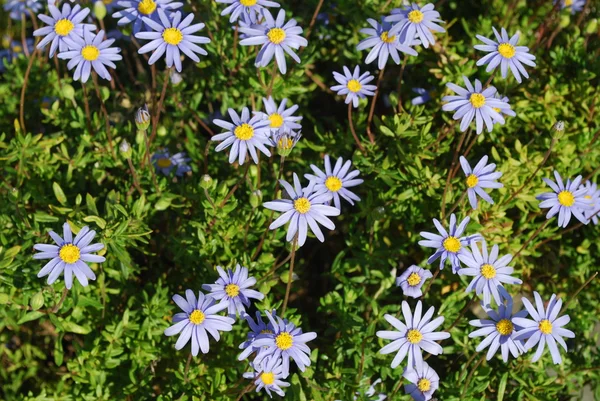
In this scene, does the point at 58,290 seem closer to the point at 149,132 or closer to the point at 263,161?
the point at 149,132

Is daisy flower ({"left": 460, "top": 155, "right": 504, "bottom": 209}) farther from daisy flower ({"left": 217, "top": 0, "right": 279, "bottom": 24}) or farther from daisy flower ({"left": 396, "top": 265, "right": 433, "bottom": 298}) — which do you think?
daisy flower ({"left": 217, "top": 0, "right": 279, "bottom": 24})

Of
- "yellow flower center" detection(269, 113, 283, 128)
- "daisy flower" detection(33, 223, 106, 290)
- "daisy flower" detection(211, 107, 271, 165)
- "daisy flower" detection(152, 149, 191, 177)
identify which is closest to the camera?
"daisy flower" detection(33, 223, 106, 290)

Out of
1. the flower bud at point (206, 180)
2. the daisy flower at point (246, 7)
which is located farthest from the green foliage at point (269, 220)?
the daisy flower at point (246, 7)

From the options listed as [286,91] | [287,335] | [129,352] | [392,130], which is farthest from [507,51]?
[129,352]

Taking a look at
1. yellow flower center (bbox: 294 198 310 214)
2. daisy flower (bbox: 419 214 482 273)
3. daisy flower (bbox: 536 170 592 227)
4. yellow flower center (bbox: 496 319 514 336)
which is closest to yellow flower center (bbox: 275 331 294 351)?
yellow flower center (bbox: 294 198 310 214)

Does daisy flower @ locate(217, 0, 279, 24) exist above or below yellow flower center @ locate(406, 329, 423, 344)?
above

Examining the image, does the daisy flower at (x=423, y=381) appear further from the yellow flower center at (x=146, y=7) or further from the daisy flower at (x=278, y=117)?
the yellow flower center at (x=146, y=7)

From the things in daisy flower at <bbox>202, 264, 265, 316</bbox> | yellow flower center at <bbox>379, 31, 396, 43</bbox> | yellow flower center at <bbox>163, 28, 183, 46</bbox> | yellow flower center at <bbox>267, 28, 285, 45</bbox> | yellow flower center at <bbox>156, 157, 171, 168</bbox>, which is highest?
yellow flower center at <bbox>379, 31, 396, 43</bbox>
